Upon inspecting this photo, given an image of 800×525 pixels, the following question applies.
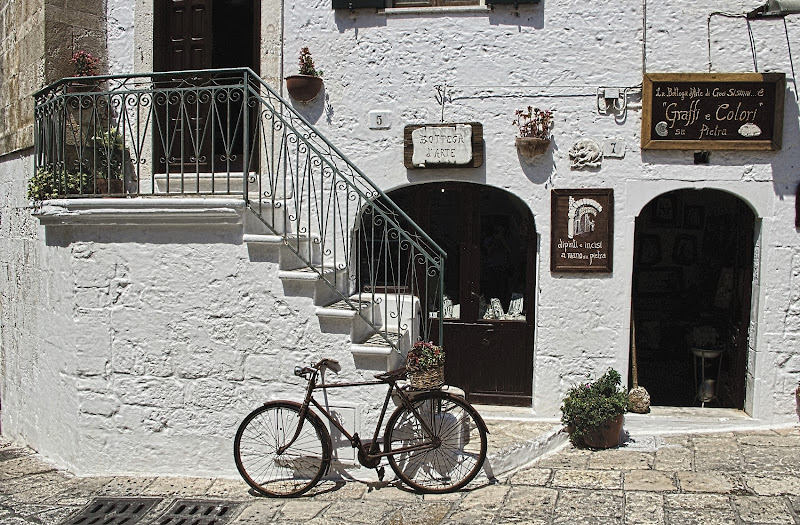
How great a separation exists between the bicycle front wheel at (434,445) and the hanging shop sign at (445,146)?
249 centimetres

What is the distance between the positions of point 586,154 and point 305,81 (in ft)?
9.30

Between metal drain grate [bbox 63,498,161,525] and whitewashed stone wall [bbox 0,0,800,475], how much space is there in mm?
517

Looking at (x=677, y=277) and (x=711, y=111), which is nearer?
(x=711, y=111)

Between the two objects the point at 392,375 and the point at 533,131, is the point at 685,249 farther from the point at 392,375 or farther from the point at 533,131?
the point at 392,375

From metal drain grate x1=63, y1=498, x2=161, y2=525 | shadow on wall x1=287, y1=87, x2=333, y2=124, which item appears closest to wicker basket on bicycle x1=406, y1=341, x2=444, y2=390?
metal drain grate x1=63, y1=498, x2=161, y2=525

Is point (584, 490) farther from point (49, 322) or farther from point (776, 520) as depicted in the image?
point (49, 322)

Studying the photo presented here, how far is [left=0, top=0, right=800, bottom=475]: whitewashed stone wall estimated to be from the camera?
6164 millimetres

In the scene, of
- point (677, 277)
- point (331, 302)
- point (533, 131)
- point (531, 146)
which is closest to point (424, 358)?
point (331, 302)

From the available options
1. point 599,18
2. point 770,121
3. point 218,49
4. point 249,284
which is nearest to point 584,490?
point 249,284

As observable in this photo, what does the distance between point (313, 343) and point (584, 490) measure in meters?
2.42

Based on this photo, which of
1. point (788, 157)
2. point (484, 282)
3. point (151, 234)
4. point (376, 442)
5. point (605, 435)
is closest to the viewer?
point (376, 442)

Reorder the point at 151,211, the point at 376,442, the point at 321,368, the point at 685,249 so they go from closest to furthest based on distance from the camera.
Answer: the point at 376,442
the point at 321,368
the point at 151,211
the point at 685,249

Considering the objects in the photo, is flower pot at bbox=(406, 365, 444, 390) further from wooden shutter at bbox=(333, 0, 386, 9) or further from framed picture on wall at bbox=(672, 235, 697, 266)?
framed picture on wall at bbox=(672, 235, 697, 266)

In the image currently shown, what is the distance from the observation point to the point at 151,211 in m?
6.08
